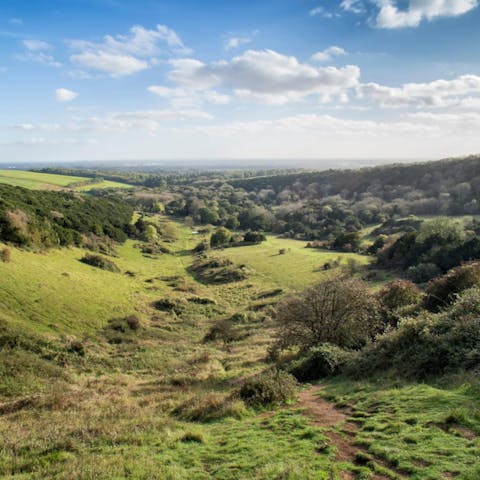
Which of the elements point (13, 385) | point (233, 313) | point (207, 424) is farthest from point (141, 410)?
point (233, 313)

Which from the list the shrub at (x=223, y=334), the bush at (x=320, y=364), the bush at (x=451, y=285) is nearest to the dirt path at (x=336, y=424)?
the bush at (x=320, y=364)

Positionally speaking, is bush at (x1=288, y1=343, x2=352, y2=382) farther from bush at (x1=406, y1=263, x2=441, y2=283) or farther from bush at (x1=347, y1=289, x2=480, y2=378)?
bush at (x1=406, y1=263, x2=441, y2=283)

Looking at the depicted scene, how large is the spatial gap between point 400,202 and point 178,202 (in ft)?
283

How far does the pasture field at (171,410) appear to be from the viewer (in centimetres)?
823

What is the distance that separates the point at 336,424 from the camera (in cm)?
1088

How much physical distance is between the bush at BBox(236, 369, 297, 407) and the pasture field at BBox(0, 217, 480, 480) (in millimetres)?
508

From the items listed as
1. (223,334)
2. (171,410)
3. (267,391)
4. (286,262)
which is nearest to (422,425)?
(267,391)

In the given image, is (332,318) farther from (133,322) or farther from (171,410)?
(133,322)

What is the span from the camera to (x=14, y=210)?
4350 cm

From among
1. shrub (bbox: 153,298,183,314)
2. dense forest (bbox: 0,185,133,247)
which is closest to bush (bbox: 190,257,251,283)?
shrub (bbox: 153,298,183,314)

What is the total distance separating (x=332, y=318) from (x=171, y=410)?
11.7m

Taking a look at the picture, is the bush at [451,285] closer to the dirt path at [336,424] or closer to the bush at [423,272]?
the dirt path at [336,424]

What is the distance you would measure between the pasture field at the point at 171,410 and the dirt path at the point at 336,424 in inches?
2.6

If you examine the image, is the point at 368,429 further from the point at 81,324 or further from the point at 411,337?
the point at 81,324
